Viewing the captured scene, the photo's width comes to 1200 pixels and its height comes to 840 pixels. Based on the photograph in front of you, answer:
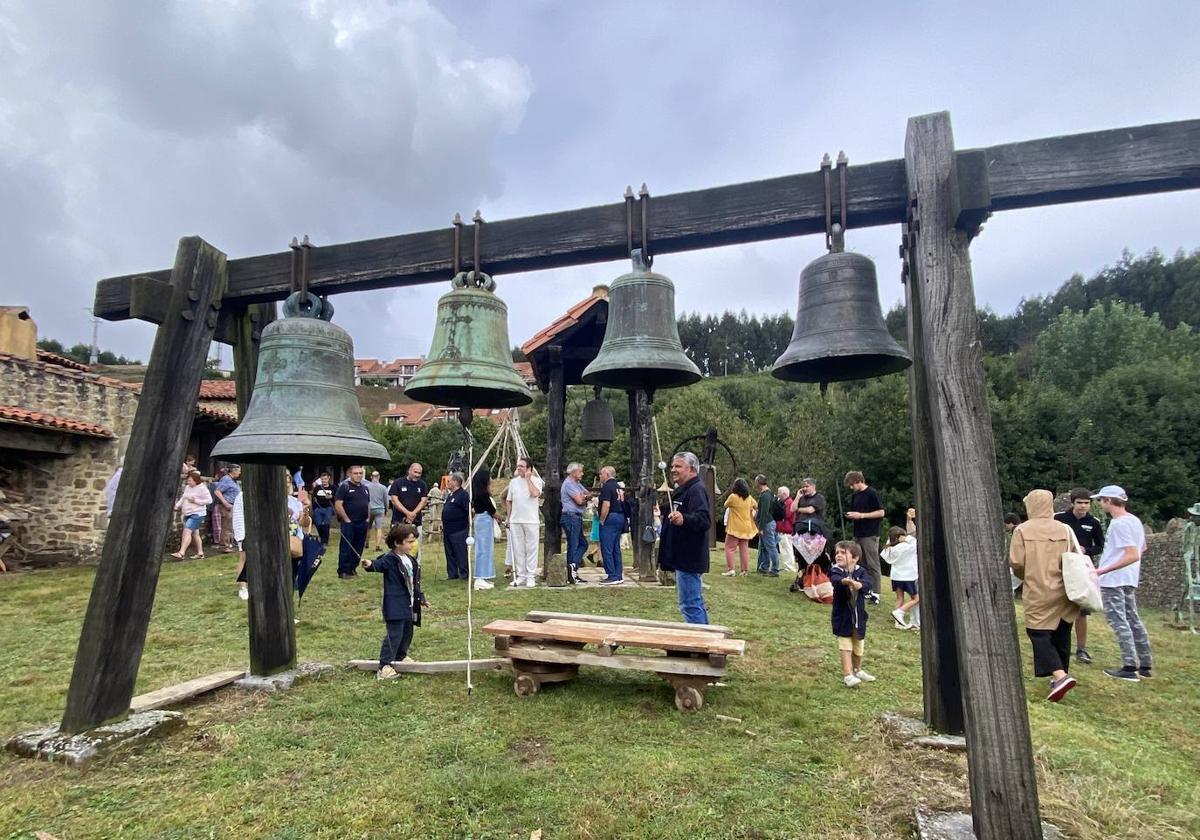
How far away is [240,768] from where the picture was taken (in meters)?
3.59

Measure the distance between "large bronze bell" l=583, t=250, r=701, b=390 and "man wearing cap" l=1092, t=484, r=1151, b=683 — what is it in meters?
4.98

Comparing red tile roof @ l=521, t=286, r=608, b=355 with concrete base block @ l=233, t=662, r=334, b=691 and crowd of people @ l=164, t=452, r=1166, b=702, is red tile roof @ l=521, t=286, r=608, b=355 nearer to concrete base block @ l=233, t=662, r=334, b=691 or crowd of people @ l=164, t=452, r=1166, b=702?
crowd of people @ l=164, t=452, r=1166, b=702

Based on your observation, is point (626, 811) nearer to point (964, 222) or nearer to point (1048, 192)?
point (964, 222)

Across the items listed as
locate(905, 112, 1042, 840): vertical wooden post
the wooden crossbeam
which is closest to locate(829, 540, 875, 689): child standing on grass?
locate(905, 112, 1042, 840): vertical wooden post

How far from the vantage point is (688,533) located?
5598 millimetres

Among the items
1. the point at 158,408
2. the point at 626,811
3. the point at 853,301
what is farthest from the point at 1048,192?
the point at 158,408

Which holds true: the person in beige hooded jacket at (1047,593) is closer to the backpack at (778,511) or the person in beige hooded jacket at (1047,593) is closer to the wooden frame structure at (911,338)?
the wooden frame structure at (911,338)

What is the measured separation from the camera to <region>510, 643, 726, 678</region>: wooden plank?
452 centimetres

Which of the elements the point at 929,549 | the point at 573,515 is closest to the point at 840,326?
the point at 929,549

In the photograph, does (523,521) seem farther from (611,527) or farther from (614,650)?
(614,650)

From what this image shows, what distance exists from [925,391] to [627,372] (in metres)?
1.56

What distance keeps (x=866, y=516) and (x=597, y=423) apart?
3901 mm

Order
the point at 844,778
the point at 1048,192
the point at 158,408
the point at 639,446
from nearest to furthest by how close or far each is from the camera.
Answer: the point at 1048,192
the point at 844,778
the point at 158,408
the point at 639,446

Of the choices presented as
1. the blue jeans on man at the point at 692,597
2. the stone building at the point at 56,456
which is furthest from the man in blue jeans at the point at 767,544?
the stone building at the point at 56,456
